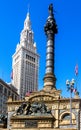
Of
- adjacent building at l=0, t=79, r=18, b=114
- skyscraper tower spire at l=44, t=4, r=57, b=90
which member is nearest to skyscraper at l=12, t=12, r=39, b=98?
adjacent building at l=0, t=79, r=18, b=114

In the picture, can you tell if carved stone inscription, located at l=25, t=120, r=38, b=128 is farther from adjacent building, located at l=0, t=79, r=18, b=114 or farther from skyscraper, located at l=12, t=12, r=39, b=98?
skyscraper, located at l=12, t=12, r=39, b=98

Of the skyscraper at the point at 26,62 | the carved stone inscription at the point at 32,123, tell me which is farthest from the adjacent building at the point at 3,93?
the carved stone inscription at the point at 32,123

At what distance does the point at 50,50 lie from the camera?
72875mm

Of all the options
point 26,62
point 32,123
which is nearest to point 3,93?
point 26,62

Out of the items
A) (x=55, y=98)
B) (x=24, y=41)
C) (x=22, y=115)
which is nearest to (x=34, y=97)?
(x=55, y=98)

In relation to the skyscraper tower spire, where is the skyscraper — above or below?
above

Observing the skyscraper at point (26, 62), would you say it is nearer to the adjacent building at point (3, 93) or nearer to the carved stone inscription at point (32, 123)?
the adjacent building at point (3, 93)

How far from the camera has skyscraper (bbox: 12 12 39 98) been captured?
174 metres

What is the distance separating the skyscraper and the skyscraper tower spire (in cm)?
9581

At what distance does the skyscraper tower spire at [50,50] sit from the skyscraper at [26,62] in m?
95.8

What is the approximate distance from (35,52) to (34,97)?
385 feet

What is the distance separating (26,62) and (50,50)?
350 ft

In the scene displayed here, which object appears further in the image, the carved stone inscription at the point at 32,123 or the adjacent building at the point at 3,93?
the adjacent building at the point at 3,93

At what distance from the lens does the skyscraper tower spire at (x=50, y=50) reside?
2756 inches
